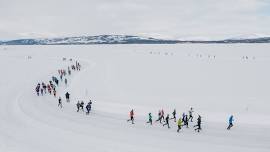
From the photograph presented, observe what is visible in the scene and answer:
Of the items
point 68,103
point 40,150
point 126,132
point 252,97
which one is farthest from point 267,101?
point 40,150

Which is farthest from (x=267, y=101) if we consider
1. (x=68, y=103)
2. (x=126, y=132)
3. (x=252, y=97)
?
(x=68, y=103)

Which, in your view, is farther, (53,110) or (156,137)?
(53,110)

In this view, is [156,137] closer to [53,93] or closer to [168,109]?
[168,109]

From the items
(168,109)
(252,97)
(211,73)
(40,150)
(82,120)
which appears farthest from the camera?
(211,73)

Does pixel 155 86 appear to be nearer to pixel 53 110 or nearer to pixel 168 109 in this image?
pixel 168 109

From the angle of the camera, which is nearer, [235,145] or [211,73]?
[235,145]

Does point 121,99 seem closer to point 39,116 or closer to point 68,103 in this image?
point 68,103

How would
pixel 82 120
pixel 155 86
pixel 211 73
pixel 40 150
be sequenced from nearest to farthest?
pixel 40 150
pixel 82 120
pixel 155 86
pixel 211 73

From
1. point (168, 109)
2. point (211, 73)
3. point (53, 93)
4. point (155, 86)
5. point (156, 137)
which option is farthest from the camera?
point (211, 73)

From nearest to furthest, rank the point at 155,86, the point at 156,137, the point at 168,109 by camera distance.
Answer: the point at 156,137
the point at 168,109
the point at 155,86
